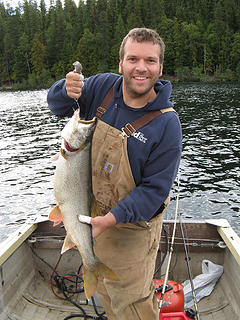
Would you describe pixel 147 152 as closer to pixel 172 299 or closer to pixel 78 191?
pixel 78 191

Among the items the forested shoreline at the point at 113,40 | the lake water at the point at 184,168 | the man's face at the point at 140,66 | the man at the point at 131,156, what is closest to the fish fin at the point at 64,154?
the man at the point at 131,156

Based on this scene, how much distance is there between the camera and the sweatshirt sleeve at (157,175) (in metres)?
3.10

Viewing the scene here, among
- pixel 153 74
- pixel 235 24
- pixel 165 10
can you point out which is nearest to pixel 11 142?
pixel 153 74

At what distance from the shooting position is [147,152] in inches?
126

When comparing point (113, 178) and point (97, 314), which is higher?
point (113, 178)

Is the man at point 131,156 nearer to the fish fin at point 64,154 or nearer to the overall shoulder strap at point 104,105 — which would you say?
the overall shoulder strap at point 104,105

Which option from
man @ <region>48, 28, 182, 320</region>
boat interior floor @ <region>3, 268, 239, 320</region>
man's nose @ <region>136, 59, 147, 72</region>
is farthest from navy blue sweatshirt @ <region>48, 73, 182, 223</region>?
boat interior floor @ <region>3, 268, 239, 320</region>

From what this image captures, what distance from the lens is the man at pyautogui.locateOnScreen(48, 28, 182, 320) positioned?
312 cm

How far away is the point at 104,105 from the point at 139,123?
471 mm

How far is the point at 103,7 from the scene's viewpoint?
112m

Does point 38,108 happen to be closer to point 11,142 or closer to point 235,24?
point 11,142

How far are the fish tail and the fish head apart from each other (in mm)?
1254

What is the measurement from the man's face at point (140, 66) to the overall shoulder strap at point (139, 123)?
0.74 ft

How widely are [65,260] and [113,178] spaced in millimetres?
2807
